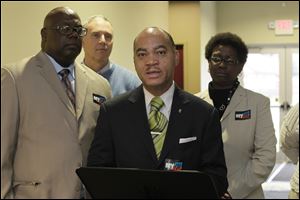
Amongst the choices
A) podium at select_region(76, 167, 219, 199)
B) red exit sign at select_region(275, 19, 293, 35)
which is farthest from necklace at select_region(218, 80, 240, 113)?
red exit sign at select_region(275, 19, 293, 35)

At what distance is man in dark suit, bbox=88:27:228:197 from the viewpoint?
1532 millimetres

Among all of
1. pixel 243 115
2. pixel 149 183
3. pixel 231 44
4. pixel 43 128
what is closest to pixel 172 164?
pixel 149 183

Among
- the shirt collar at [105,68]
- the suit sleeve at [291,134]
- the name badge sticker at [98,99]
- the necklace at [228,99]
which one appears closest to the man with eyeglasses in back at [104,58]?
the shirt collar at [105,68]

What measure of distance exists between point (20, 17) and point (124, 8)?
132 centimetres

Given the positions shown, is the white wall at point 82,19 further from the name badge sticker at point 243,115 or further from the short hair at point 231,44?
the name badge sticker at point 243,115

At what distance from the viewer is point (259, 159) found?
6.74 ft

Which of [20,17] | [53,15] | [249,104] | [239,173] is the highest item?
[20,17]

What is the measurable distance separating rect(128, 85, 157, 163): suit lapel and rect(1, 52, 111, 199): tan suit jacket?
0.86 ft

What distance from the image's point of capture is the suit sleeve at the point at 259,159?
6.70 feet

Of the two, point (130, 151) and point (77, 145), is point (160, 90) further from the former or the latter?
point (77, 145)

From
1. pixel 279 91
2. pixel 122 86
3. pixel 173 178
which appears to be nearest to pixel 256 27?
pixel 279 91

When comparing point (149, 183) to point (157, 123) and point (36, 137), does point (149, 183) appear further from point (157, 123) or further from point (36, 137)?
point (36, 137)

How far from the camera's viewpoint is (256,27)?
805 centimetres

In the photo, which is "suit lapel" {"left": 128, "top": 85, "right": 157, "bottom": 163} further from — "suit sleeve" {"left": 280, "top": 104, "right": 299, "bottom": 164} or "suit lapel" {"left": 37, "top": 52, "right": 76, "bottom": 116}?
"suit sleeve" {"left": 280, "top": 104, "right": 299, "bottom": 164}
